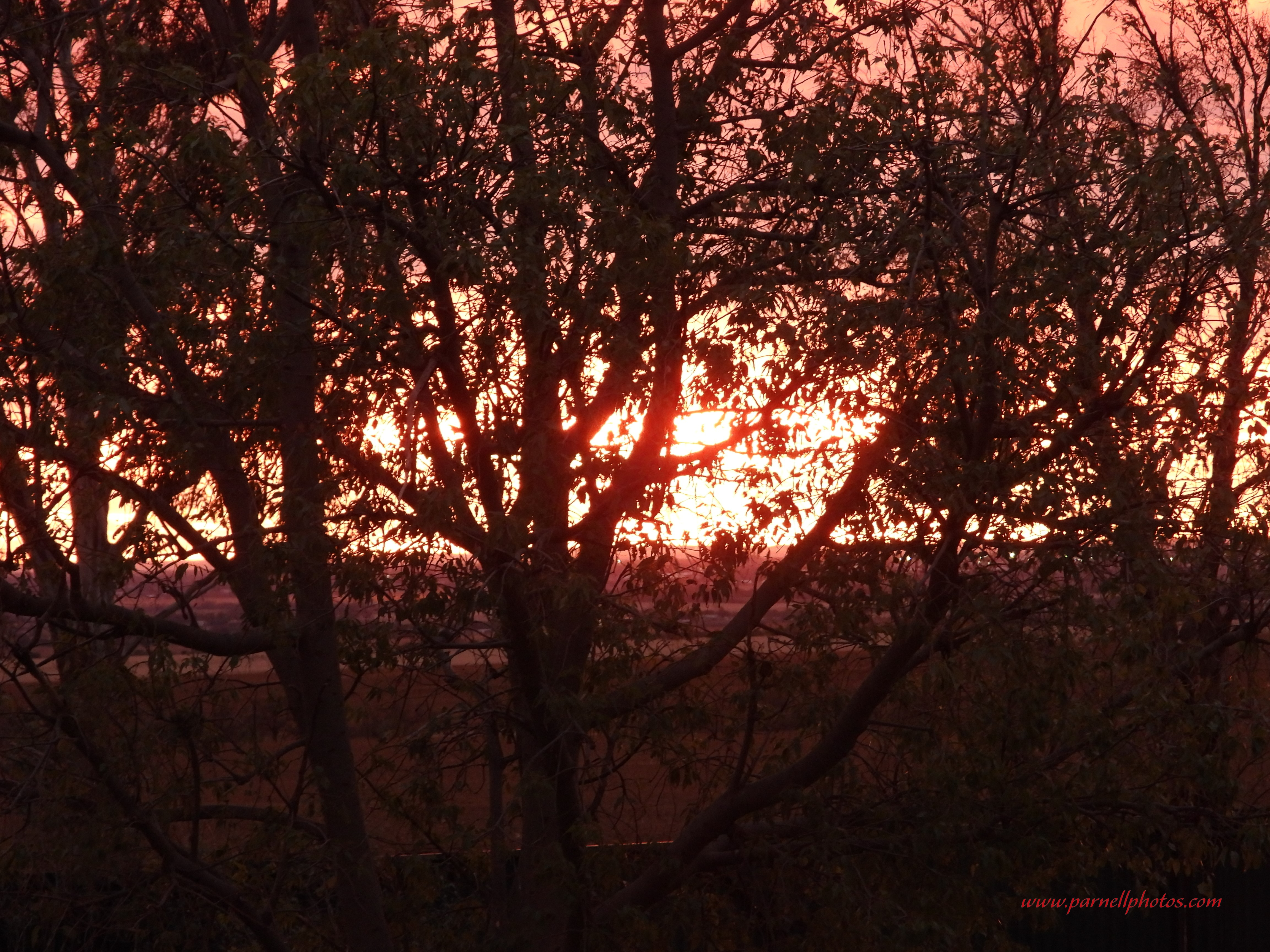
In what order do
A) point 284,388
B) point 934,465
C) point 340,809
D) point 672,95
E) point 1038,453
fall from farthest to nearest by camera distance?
point 672,95 → point 340,809 → point 284,388 → point 1038,453 → point 934,465

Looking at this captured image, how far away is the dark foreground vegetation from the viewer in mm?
6020

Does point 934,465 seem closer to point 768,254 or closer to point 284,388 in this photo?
point 768,254

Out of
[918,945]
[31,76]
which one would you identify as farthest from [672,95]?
[918,945]

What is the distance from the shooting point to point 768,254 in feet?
25.1

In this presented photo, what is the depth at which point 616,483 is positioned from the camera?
6793 millimetres

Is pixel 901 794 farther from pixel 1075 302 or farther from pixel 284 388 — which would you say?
pixel 284 388

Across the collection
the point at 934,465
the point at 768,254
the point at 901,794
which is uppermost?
the point at 768,254

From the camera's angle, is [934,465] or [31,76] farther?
[31,76]

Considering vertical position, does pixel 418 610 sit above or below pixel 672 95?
below

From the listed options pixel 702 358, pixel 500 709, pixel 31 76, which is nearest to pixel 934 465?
pixel 702 358

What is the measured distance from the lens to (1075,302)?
6469 mm

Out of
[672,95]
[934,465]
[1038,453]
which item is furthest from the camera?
[672,95]

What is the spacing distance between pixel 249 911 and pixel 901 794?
3353 millimetres

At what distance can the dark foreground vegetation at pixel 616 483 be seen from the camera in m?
6.02
